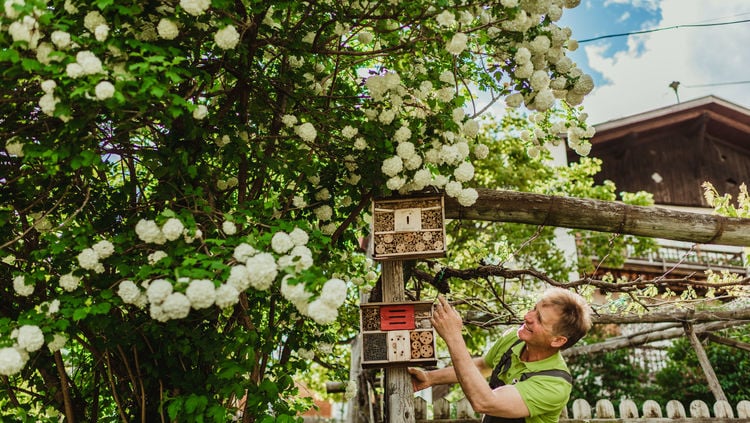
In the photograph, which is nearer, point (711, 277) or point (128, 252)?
point (128, 252)

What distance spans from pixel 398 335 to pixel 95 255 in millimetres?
1656

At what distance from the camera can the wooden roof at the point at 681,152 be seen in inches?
603

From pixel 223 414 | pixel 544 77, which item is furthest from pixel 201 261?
pixel 544 77

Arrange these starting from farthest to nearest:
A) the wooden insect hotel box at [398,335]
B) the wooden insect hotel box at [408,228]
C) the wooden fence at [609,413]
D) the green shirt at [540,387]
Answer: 1. the wooden fence at [609,413]
2. the wooden insect hotel box at [408,228]
3. the wooden insect hotel box at [398,335]
4. the green shirt at [540,387]

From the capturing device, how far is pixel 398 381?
345 centimetres

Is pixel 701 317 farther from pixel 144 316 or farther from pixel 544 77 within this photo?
pixel 144 316

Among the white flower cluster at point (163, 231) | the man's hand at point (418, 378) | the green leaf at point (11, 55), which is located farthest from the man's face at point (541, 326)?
the green leaf at point (11, 55)

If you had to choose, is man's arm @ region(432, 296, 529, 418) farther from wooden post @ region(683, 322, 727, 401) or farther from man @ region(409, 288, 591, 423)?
wooden post @ region(683, 322, 727, 401)

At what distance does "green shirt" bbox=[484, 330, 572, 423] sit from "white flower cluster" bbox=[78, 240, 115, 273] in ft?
6.69

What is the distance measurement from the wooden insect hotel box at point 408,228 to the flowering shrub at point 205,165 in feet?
0.40

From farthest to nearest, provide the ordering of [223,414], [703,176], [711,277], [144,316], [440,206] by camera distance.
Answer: [703,176] → [711,277] → [440,206] → [144,316] → [223,414]

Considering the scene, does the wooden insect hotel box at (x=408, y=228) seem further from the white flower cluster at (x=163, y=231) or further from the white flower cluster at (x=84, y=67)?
the white flower cluster at (x=84, y=67)

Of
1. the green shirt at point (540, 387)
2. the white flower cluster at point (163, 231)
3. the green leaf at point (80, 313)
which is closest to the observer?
the green leaf at point (80, 313)

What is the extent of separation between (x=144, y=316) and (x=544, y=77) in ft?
8.37
